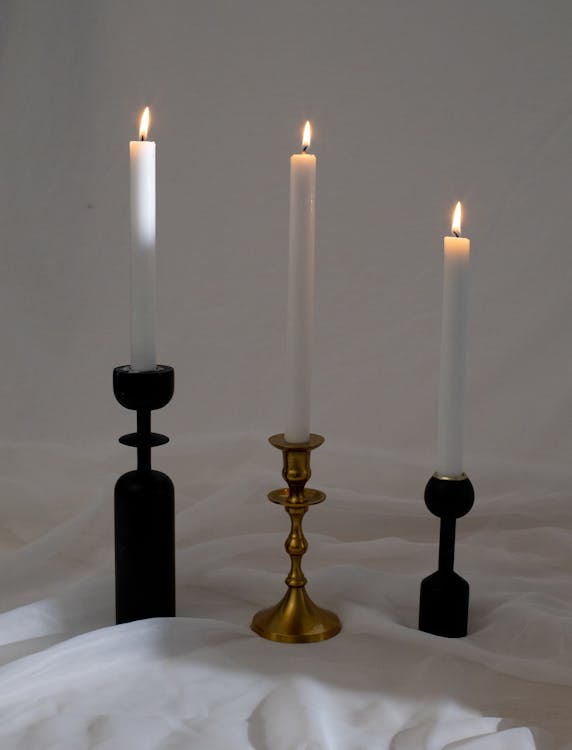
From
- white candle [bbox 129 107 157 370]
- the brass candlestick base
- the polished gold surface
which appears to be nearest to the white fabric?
the brass candlestick base

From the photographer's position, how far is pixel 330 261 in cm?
153

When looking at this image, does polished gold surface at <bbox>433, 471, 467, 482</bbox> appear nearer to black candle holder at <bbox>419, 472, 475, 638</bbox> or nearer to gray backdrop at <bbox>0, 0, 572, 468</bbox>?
black candle holder at <bbox>419, 472, 475, 638</bbox>

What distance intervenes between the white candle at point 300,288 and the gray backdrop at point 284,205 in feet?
1.64

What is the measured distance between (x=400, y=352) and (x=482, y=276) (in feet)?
0.46

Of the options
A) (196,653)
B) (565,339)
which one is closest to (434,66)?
(565,339)

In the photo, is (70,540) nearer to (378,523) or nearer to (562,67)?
(378,523)

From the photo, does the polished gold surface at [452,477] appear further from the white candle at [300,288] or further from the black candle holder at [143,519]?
the black candle holder at [143,519]

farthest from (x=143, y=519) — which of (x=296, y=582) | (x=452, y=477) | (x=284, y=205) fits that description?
(x=284, y=205)

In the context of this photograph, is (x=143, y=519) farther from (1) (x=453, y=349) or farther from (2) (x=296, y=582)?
(1) (x=453, y=349)

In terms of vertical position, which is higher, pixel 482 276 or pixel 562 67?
pixel 562 67

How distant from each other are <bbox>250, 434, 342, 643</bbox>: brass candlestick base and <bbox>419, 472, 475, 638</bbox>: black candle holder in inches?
3.2

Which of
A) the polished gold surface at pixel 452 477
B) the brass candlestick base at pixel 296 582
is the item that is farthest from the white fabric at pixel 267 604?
the polished gold surface at pixel 452 477

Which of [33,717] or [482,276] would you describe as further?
[482,276]

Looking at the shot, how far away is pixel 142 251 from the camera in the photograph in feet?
3.37
